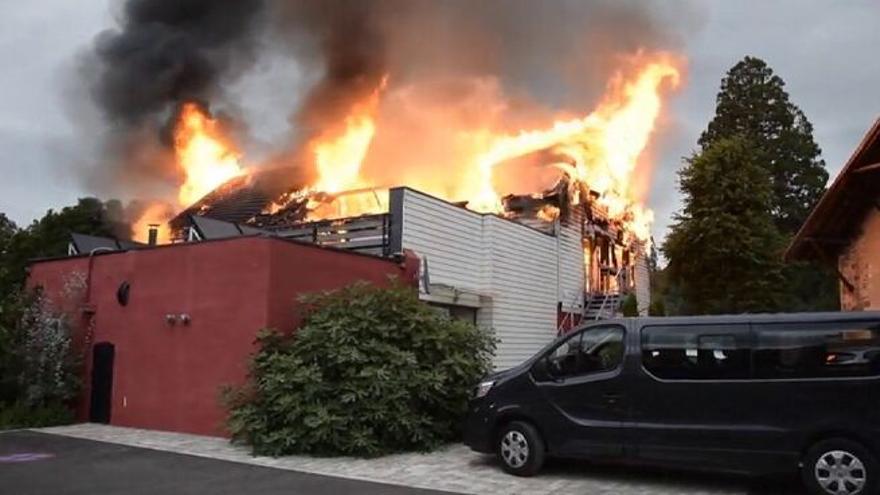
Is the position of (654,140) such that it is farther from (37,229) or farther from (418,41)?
(37,229)

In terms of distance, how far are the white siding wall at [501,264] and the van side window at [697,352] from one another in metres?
7.67

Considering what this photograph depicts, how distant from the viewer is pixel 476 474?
28.9ft

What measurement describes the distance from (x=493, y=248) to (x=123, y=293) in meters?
8.16

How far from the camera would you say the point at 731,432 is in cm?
762

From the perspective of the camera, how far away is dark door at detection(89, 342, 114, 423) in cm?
Result: 1374

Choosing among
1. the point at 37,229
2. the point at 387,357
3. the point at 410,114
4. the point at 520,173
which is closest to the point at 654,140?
the point at 520,173

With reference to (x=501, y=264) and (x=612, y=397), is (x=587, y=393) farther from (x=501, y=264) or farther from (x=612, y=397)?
(x=501, y=264)

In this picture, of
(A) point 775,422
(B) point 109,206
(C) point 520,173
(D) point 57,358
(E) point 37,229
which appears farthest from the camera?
(E) point 37,229

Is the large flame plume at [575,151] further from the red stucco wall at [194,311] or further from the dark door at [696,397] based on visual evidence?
the dark door at [696,397]

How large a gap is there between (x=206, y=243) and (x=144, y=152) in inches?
556

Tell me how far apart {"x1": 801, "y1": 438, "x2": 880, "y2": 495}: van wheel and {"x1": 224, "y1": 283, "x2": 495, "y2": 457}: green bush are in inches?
199

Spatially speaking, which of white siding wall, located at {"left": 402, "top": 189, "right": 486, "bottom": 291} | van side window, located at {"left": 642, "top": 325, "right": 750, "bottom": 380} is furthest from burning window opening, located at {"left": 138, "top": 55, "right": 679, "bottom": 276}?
van side window, located at {"left": 642, "top": 325, "right": 750, "bottom": 380}

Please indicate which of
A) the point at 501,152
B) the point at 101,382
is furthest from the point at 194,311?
A: the point at 501,152

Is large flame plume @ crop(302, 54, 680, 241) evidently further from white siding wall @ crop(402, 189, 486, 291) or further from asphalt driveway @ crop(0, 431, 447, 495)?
asphalt driveway @ crop(0, 431, 447, 495)
